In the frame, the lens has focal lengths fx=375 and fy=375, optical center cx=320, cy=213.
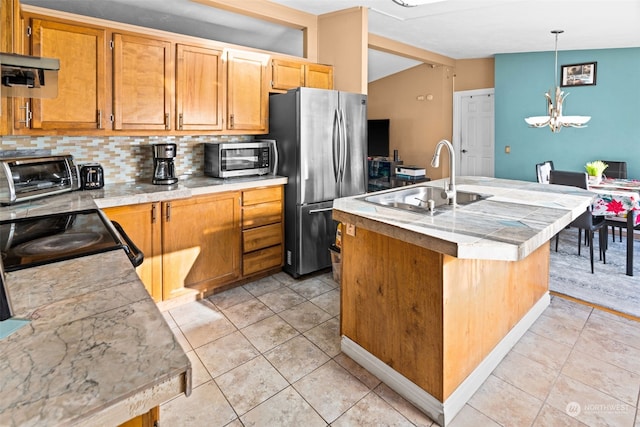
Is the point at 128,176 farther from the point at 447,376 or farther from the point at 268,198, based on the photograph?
the point at 447,376

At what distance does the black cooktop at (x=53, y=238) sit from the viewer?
4.37 feet

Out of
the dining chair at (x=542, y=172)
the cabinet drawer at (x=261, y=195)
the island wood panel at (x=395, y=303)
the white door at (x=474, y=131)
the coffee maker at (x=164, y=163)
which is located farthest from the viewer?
the white door at (x=474, y=131)

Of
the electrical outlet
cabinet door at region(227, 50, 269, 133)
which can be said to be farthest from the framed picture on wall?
the electrical outlet

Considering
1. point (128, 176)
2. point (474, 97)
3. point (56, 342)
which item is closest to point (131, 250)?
point (56, 342)

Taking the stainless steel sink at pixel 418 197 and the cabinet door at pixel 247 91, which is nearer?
the stainless steel sink at pixel 418 197

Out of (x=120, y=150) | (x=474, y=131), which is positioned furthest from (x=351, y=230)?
(x=474, y=131)

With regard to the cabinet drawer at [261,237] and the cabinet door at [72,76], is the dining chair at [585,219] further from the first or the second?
the cabinet door at [72,76]

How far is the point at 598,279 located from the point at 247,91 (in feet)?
12.0

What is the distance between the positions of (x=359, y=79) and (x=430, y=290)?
9.16ft

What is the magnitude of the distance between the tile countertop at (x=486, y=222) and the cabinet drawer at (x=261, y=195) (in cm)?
129

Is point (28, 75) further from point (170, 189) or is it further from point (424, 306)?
point (424, 306)

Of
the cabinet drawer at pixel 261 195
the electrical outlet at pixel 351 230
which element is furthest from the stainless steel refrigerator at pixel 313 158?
the electrical outlet at pixel 351 230

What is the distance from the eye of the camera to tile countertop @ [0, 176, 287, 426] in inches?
24.0

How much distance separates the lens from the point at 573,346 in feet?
7.83
